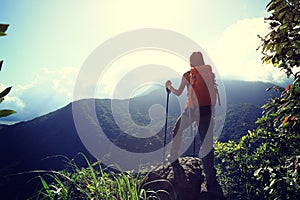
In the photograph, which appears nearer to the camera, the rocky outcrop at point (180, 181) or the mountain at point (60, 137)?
the rocky outcrop at point (180, 181)

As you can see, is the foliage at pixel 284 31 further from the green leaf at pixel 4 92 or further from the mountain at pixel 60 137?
the mountain at pixel 60 137

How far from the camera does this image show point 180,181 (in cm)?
504

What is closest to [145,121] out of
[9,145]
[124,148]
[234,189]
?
[124,148]

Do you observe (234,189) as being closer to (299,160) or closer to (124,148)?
(299,160)

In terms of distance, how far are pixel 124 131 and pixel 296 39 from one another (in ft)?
389

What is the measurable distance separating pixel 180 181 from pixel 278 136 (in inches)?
85.6

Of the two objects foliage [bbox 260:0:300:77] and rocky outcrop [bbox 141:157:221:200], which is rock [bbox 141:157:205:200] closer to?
rocky outcrop [bbox 141:157:221:200]

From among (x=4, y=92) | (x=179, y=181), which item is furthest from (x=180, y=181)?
(x=4, y=92)

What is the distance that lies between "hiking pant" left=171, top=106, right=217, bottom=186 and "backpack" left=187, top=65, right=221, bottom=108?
0.46ft

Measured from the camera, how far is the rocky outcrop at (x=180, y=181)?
4.85 metres

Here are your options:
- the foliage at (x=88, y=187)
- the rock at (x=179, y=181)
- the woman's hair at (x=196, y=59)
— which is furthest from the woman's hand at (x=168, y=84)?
the foliage at (x=88, y=187)

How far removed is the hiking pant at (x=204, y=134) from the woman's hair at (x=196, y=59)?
979mm

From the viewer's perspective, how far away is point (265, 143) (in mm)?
4824

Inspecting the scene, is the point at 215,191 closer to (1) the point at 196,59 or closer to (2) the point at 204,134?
(2) the point at 204,134
